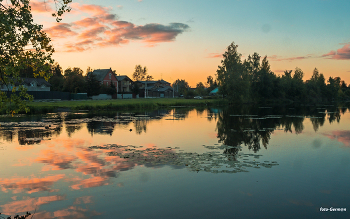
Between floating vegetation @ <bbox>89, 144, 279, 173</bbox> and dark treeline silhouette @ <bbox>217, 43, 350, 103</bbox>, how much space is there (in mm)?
84980

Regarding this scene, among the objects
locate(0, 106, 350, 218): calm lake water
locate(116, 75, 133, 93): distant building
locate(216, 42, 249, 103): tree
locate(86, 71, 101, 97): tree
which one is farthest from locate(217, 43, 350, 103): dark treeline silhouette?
locate(0, 106, 350, 218): calm lake water

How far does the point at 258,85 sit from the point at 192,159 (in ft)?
377

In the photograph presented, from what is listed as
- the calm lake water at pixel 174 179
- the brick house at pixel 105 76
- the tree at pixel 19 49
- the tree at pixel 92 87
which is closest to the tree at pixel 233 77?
the tree at pixel 92 87

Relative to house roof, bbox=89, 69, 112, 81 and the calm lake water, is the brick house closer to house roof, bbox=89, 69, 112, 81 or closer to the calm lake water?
house roof, bbox=89, 69, 112, 81

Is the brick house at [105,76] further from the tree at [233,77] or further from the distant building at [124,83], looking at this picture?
the tree at [233,77]

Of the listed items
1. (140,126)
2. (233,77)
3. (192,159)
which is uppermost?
(233,77)

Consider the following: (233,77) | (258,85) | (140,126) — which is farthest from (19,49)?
(258,85)

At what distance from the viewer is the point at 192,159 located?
17.0 metres

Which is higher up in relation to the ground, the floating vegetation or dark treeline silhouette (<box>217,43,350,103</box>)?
dark treeline silhouette (<box>217,43,350,103</box>)

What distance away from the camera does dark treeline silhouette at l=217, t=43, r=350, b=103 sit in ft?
340

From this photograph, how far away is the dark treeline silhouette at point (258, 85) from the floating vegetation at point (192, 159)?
279 ft

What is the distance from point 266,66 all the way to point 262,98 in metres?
27.4

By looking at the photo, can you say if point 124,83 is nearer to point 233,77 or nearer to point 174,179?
point 233,77

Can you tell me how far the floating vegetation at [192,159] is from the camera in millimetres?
15281
